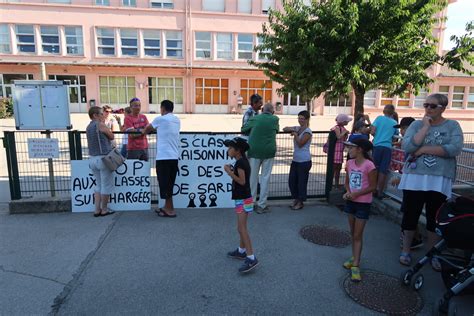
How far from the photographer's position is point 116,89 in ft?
101

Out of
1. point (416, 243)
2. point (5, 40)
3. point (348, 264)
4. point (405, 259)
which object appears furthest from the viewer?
point (5, 40)

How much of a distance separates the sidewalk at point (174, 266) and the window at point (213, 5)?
Result: 28.5 metres

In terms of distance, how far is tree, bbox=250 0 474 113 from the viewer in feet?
26.5

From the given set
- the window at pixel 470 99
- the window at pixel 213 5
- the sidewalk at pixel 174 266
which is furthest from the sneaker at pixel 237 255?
the window at pixel 470 99

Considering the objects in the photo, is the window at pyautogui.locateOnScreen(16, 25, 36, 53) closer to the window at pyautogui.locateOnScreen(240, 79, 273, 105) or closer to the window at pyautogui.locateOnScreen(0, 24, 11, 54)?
the window at pyautogui.locateOnScreen(0, 24, 11, 54)

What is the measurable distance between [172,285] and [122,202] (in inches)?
105

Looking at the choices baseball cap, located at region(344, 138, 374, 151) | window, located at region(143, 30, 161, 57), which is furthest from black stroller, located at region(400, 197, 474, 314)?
window, located at region(143, 30, 161, 57)

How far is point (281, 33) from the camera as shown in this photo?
9.12m

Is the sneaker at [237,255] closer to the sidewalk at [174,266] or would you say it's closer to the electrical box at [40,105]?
the sidewalk at [174,266]

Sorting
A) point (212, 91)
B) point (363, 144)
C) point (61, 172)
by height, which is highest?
point (212, 91)

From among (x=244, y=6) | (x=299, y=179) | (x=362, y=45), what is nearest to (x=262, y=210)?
(x=299, y=179)

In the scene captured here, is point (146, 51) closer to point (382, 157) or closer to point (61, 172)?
point (61, 172)

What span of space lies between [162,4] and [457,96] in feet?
96.7

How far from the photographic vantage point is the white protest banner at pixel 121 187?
5629 mm
